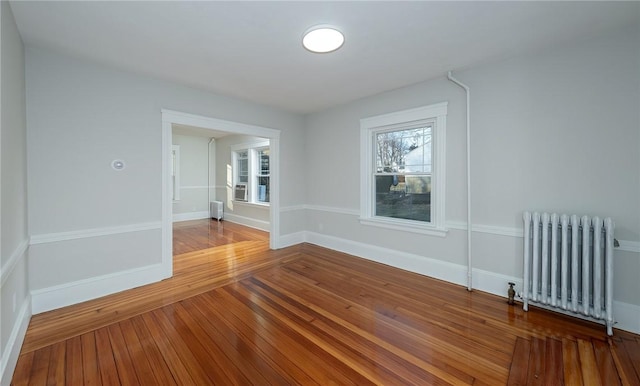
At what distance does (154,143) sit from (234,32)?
70.5 inches

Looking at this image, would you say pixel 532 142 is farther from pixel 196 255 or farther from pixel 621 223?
pixel 196 255

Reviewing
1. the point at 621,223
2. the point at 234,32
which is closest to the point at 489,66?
the point at 621,223

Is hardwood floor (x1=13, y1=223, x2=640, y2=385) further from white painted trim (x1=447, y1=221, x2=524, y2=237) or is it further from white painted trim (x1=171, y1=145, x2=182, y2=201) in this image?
white painted trim (x1=171, y1=145, x2=182, y2=201)

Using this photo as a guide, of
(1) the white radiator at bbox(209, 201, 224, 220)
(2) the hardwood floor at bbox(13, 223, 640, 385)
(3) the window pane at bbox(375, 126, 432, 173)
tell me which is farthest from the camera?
(1) the white radiator at bbox(209, 201, 224, 220)

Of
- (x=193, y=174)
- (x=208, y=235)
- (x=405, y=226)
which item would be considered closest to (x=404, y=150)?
(x=405, y=226)

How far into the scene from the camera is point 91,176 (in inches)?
108

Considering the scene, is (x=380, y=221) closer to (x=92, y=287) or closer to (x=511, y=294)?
(x=511, y=294)

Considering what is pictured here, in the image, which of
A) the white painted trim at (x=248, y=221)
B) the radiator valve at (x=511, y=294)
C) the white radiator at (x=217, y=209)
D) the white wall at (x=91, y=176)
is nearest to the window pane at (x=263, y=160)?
the white painted trim at (x=248, y=221)

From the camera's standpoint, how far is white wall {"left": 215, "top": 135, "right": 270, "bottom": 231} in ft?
20.8

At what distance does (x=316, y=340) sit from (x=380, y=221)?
2.20 meters

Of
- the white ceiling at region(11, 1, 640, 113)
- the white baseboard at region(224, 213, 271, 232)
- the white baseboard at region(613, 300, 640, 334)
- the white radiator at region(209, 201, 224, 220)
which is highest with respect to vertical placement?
the white ceiling at region(11, 1, 640, 113)

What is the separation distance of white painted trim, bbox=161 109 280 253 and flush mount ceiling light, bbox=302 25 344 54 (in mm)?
1944

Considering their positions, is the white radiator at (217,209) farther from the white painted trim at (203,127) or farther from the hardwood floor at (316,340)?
the hardwood floor at (316,340)

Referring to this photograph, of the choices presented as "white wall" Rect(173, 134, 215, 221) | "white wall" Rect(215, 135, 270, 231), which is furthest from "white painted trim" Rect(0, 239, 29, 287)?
"white wall" Rect(173, 134, 215, 221)
